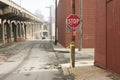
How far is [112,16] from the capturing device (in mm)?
15383

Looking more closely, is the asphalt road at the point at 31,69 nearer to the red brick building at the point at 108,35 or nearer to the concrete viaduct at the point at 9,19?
the red brick building at the point at 108,35

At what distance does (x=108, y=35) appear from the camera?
16359 millimetres

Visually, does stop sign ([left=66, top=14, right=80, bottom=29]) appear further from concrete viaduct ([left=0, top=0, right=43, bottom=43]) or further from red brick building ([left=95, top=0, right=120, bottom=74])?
concrete viaduct ([left=0, top=0, right=43, bottom=43])

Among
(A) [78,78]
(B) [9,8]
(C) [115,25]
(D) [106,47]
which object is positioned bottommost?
(A) [78,78]

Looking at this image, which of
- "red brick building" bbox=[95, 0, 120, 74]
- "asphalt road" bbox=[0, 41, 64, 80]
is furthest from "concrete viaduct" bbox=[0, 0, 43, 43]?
"red brick building" bbox=[95, 0, 120, 74]

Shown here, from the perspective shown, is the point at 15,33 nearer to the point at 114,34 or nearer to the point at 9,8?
the point at 9,8

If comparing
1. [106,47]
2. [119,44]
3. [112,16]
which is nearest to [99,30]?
[106,47]

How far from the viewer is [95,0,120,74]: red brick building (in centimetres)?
1448

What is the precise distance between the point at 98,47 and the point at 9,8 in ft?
126

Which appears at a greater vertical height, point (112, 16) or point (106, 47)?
point (112, 16)

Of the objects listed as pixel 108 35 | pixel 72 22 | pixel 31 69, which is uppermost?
pixel 72 22

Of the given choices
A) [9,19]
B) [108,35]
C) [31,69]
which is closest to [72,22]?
[108,35]

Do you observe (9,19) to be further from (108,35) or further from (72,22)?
(108,35)

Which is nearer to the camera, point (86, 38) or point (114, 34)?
point (114, 34)
